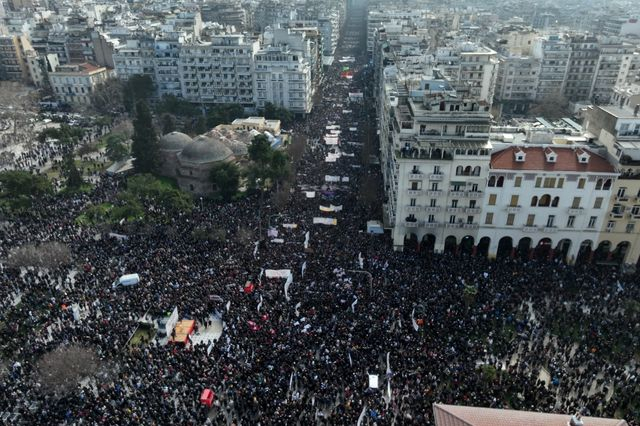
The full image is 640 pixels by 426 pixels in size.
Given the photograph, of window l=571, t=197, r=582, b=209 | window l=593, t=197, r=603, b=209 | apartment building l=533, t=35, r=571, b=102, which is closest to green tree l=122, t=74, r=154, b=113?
window l=571, t=197, r=582, b=209

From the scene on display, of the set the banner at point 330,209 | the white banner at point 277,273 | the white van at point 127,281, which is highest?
the white van at point 127,281

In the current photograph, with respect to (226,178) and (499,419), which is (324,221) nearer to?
(226,178)

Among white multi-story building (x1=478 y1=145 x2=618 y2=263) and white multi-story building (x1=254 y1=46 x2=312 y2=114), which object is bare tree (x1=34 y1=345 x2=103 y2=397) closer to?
white multi-story building (x1=478 y1=145 x2=618 y2=263)

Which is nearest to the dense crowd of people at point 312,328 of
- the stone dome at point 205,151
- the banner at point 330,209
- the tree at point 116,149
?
the banner at point 330,209

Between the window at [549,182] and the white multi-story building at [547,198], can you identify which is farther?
the window at [549,182]

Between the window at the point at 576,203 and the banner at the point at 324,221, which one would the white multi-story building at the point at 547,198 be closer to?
the window at the point at 576,203

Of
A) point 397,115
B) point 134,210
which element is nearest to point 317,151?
point 397,115
